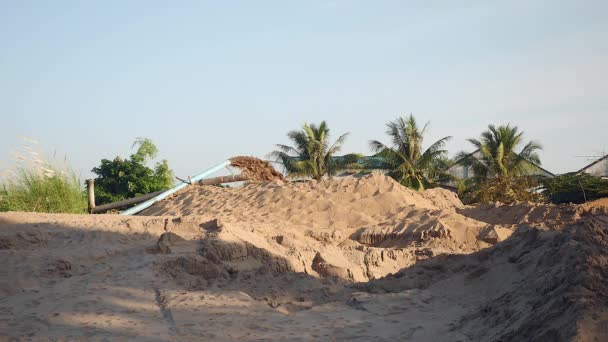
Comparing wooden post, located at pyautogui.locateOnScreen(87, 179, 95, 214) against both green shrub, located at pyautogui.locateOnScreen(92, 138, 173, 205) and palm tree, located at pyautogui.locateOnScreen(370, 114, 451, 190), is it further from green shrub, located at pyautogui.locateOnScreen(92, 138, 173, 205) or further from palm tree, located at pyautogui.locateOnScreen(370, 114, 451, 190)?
palm tree, located at pyautogui.locateOnScreen(370, 114, 451, 190)

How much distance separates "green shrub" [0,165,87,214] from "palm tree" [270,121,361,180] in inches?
626

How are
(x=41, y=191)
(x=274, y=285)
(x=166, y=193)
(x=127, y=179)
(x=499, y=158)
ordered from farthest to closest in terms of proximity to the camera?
(x=499, y=158) < (x=127, y=179) < (x=166, y=193) < (x=41, y=191) < (x=274, y=285)

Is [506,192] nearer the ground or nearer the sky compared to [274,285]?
nearer the sky

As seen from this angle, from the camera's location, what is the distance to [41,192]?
10859mm

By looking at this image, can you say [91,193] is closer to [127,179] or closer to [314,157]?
[127,179]

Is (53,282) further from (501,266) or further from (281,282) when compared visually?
(501,266)

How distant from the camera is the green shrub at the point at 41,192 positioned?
35.0 feet

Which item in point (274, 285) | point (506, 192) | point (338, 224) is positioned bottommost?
point (274, 285)

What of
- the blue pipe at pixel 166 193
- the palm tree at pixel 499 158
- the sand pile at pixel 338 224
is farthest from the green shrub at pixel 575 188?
the blue pipe at pixel 166 193

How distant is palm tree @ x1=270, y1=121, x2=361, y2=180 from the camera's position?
2677 centimetres

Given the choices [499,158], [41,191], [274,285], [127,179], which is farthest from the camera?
[499,158]

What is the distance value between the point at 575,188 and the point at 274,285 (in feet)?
63.0

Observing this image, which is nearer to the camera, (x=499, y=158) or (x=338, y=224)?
(x=338, y=224)

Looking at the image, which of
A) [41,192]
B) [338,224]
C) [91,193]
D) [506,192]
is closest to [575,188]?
[506,192]
